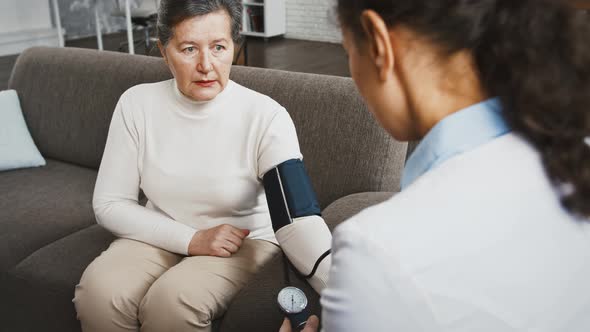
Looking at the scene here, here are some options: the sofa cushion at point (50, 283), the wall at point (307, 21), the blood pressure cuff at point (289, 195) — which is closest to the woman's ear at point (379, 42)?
the blood pressure cuff at point (289, 195)

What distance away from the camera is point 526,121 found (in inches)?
23.2

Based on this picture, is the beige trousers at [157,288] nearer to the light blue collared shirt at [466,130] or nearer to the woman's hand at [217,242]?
the woman's hand at [217,242]

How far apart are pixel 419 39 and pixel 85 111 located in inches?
74.2

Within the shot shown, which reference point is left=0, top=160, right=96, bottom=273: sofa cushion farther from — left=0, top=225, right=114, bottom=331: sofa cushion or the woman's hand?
the woman's hand

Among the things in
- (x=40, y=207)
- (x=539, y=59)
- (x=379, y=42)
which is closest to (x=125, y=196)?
(x=40, y=207)

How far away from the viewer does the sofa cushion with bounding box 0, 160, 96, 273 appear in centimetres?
182

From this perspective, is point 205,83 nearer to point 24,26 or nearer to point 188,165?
point 188,165

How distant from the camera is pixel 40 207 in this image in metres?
1.99

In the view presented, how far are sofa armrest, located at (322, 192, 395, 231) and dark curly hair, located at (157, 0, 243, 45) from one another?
0.54 metres

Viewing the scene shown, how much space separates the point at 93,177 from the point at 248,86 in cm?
72

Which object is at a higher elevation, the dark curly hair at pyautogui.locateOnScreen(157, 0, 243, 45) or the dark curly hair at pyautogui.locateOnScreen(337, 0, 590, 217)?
the dark curly hair at pyautogui.locateOnScreen(337, 0, 590, 217)

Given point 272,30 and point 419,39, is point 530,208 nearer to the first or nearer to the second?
point 419,39

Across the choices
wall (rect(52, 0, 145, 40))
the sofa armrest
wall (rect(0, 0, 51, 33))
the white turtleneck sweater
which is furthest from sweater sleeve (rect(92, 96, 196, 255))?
wall (rect(52, 0, 145, 40))

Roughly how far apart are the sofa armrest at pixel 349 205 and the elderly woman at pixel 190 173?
0.17 meters
